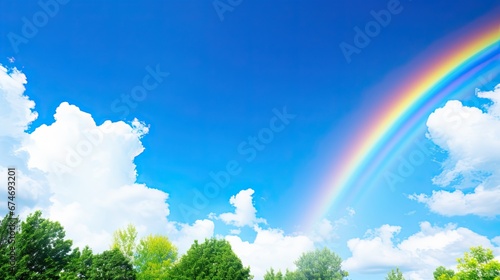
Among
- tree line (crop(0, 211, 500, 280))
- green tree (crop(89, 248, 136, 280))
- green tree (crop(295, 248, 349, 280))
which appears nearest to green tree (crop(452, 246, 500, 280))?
tree line (crop(0, 211, 500, 280))

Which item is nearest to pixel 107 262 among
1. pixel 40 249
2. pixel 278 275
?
pixel 40 249

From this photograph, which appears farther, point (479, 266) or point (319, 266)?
point (319, 266)

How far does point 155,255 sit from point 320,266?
2539 cm

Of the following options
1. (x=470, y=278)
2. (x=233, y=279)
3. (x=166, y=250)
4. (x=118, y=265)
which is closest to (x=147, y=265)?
(x=166, y=250)

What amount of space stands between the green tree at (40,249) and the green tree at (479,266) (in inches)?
1645

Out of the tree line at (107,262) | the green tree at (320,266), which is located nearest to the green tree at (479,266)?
the tree line at (107,262)

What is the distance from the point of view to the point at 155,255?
178 ft

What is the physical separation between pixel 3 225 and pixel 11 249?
295cm

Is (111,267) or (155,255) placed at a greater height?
(155,255)

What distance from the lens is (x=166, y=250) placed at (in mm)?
55281

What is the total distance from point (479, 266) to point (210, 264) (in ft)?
92.9

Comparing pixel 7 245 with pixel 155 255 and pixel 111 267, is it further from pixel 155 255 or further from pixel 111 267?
pixel 155 255

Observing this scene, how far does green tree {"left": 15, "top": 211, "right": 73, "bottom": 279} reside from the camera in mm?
34625

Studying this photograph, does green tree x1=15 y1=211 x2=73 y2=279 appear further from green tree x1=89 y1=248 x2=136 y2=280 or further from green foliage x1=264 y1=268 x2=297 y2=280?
green foliage x1=264 y1=268 x2=297 y2=280
